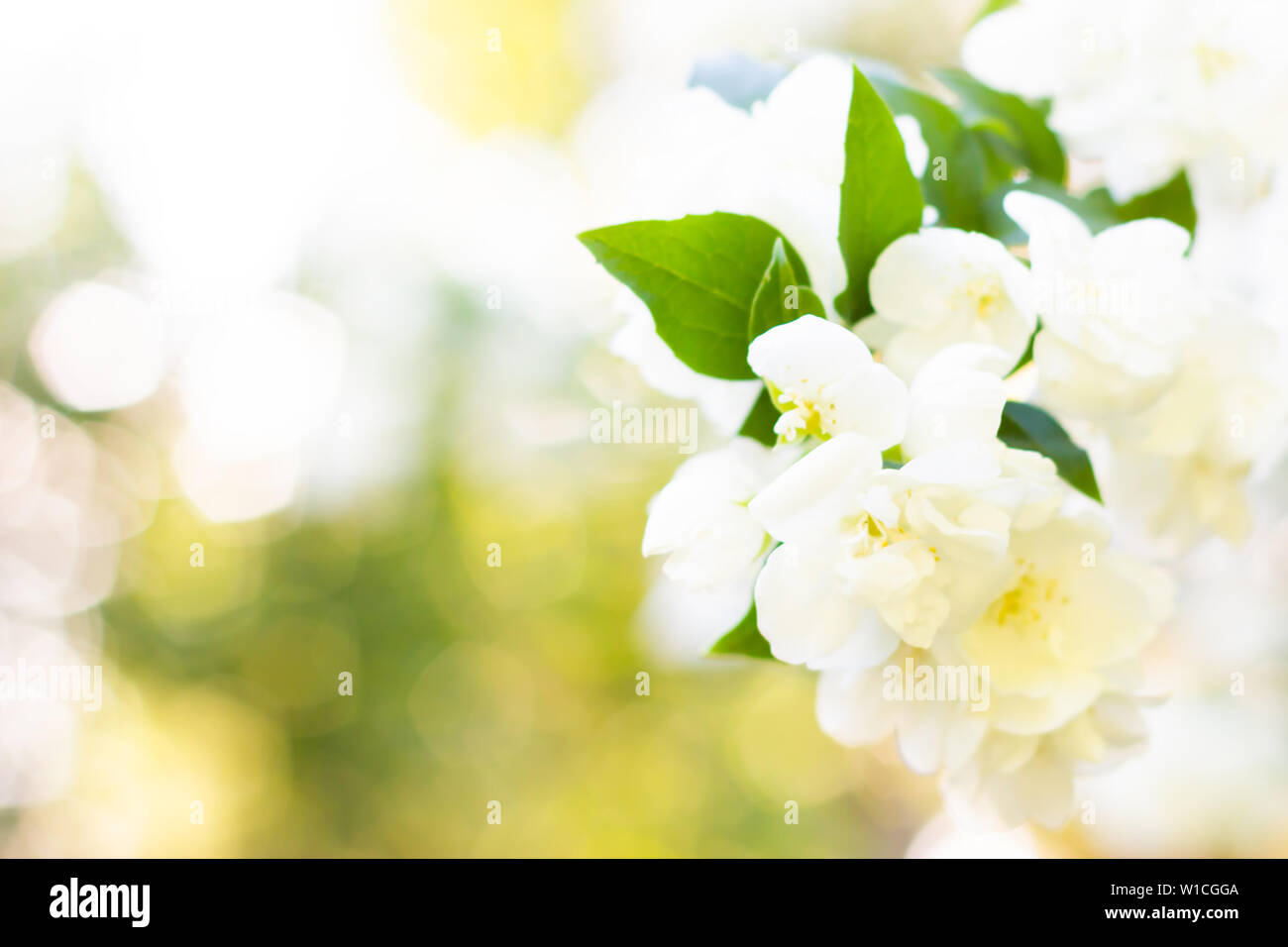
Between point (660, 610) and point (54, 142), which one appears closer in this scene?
point (660, 610)

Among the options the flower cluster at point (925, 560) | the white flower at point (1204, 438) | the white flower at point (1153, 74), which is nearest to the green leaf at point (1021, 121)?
the white flower at point (1153, 74)

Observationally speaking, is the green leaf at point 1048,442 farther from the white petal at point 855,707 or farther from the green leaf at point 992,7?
the green leaf at point 992,7

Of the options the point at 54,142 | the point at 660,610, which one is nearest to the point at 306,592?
the point at 660,610

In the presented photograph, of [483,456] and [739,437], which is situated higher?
[483,456]

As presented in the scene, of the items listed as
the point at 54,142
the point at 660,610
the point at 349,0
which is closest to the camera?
the point at 660,610

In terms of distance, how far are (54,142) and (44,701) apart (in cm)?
133

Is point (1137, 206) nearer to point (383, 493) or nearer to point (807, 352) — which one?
point (807, 352)

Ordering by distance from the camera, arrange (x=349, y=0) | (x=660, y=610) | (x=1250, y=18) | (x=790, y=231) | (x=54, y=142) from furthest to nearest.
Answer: (x=349, y=0)
(x=54, y=142)
(x=660, y=610)
(x=1250, y=18)
(x=790, y=231)

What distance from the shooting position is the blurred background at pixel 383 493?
2068 mm

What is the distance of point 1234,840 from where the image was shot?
1.75m

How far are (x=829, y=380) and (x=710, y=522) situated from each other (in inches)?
2.9
